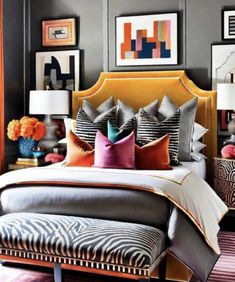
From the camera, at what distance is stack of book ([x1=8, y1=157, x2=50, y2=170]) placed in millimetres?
4809

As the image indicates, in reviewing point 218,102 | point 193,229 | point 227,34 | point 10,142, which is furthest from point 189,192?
point 10,142

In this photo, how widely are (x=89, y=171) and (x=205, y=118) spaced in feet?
5.48

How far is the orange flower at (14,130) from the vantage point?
4879mm

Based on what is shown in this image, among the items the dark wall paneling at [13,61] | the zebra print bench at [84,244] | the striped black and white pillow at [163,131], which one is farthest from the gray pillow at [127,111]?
the zebra print bench at [84,244]

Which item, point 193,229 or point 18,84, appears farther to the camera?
point 18,84

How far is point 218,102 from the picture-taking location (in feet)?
14.5

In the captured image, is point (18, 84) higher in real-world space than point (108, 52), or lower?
lower

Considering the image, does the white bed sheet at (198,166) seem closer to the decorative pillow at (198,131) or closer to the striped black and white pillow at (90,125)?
the decorative pillow at (198,131)

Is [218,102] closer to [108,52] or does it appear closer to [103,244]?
[108,52]

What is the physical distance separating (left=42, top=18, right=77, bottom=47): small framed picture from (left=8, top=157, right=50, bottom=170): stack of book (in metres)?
1.34

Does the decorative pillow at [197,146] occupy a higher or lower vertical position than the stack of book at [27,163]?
higher

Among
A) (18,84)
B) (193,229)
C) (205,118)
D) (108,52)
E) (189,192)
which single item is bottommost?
(193,229)

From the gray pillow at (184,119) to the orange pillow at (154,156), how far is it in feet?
1.58

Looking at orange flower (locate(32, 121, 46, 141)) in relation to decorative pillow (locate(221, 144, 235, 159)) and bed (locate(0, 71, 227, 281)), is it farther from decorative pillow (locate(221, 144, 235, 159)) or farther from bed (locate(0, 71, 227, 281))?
decorative pillow (locate(221, 144, 235, 159))
